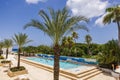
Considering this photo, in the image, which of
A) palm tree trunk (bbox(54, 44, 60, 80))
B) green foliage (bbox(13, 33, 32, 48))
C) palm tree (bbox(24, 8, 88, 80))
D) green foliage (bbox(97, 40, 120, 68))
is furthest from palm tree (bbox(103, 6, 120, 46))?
palm tree trunk (bbox(54, 44, 60, 80))

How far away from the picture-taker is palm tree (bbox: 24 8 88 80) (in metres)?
9.35

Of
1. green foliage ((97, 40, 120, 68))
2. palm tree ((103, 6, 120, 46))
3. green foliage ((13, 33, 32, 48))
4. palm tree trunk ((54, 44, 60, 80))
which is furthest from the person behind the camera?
palm tree ((103, 6, 120, 46))

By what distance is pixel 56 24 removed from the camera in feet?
30.7

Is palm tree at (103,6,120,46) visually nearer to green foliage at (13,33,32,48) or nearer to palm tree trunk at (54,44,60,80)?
green foliage at (13,33,32,48)

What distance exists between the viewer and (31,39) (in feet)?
63.8

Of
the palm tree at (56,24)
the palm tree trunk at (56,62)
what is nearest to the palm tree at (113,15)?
the palm tree at (56,24)

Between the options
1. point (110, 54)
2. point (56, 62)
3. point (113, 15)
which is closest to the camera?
point (56, 62)

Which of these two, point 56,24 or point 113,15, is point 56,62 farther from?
point 113,15

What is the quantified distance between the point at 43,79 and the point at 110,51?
9.17m

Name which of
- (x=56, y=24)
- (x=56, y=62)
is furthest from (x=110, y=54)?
(x=56, y=24)

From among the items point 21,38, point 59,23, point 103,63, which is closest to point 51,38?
point 59,23

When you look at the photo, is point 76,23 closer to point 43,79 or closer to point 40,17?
point 40,17

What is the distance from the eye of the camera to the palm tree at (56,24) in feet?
30.7

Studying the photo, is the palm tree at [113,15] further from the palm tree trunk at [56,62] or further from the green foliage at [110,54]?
the palm tree trunk at [56,62]
